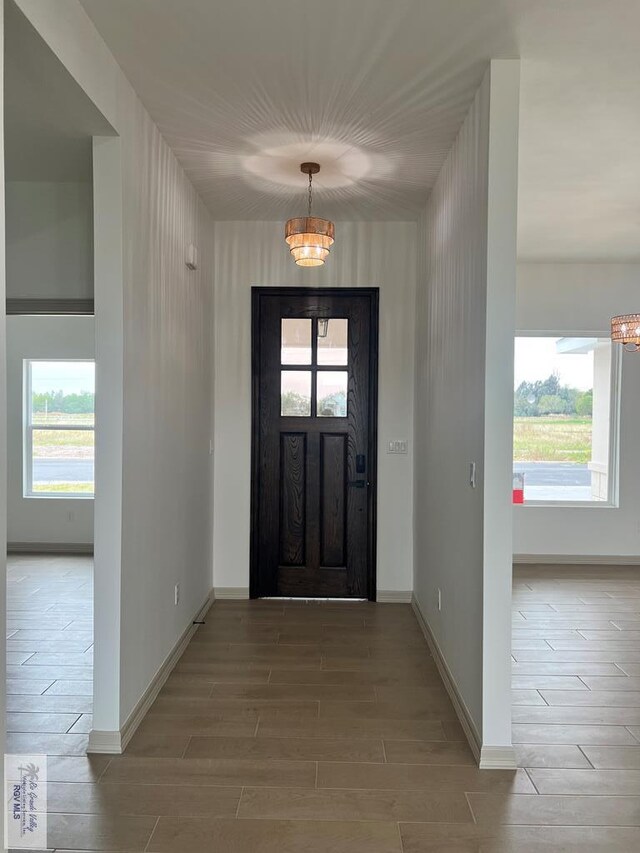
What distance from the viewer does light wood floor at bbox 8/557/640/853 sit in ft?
7.20

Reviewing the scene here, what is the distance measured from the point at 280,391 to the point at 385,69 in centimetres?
266

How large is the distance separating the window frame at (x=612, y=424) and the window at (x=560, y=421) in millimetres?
72

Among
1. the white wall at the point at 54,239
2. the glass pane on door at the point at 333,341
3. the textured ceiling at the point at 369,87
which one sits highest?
the textured ceiling at the point at 369,87

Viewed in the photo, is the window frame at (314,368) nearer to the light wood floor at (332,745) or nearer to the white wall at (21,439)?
the light wood floor at (332,745)

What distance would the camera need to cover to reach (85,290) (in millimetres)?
3596

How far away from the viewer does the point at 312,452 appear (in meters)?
4.93

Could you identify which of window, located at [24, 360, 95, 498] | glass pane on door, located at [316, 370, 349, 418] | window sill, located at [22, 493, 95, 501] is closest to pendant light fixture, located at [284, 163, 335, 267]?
glass pane on door, located at [316, 370, 349, 418]

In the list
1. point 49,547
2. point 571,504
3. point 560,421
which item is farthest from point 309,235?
point 49,547

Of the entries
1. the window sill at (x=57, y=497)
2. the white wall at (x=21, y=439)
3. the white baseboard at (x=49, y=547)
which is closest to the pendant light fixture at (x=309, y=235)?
the white wall at (x=21, y=439)

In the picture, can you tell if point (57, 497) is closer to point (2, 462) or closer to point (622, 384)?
point (2, 462)

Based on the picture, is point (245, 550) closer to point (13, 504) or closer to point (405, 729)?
point (405, 729)

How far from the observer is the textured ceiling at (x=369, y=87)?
7.49 ft

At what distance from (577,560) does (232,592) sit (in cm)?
334

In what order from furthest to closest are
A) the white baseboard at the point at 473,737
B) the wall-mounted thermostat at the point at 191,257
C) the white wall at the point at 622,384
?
the white wall at the point at 622,384, the wall-mounted thermostat at the point at 191,257, the white baseboard at the point at 473,737
